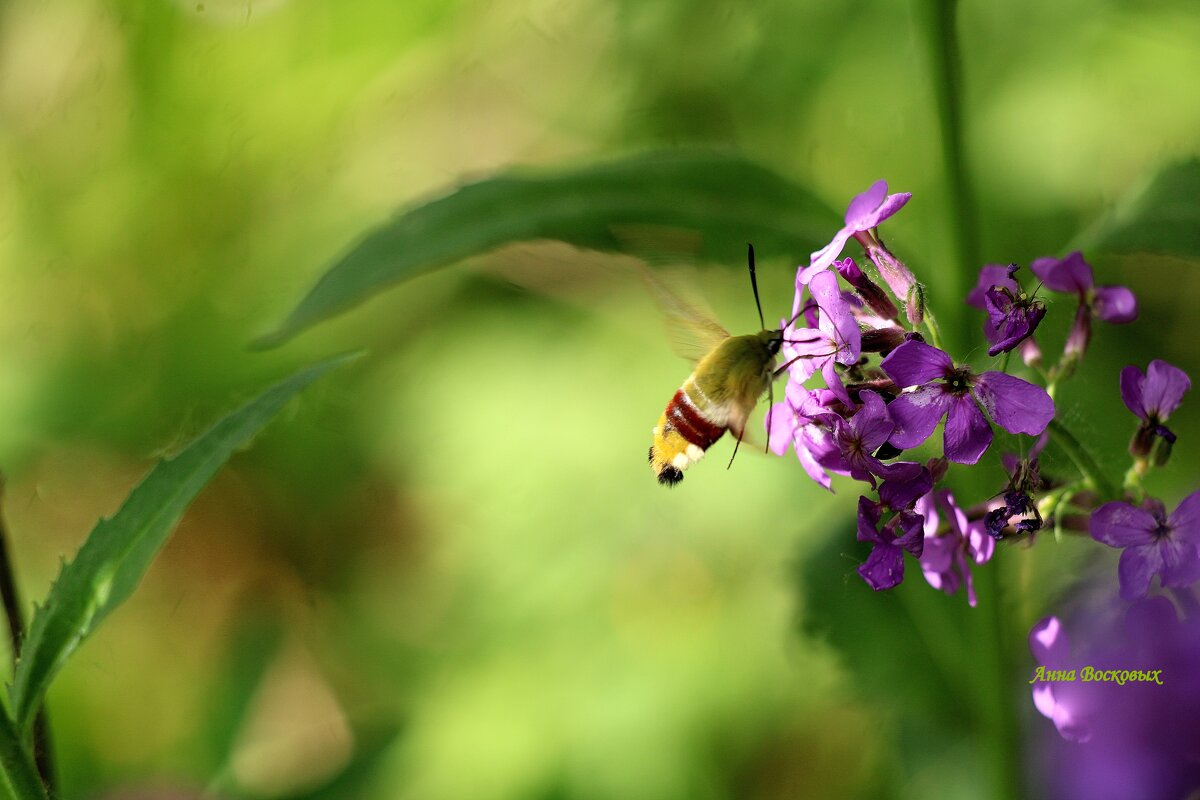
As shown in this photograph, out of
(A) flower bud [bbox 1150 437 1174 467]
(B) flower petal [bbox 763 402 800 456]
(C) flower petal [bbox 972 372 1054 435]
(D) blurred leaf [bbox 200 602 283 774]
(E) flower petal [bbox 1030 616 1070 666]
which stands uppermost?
(C) flower petal [bbox 972 372 1054 435]

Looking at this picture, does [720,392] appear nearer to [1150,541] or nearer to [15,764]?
[1150,541]

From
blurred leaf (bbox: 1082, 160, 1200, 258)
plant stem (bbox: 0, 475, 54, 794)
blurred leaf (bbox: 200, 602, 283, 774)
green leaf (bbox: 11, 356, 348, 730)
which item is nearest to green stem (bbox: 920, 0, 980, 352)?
blurred leaf (bbox: 1082, 160, 1200, 258)

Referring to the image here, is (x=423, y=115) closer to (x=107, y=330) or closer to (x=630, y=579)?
(x=107, y=330)

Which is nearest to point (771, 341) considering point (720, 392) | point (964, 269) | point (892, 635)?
point (720, 392)

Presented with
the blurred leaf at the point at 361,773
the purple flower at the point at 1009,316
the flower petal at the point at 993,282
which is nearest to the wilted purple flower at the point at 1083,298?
the flower petal at the point at 993,282

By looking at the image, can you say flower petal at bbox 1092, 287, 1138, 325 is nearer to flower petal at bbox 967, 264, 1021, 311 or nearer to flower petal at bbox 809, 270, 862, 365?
flower petal at bbox 967, 264, 1021, 311

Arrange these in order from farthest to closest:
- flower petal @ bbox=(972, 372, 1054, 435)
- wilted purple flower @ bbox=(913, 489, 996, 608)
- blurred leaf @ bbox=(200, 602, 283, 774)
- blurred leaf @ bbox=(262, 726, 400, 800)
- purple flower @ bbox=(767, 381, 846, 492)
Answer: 1. blurred leaf @ bbox=(200, 602, 283, 774)
2. blurred leaf @ bbox=(262, 726, 400, 800)
3. wilted purple flower @ bbox=(913, 489, 996, 608)
4. purple flower @ bbox=(767, 381, 846, 492)
5. flower petal @ bbox=(972, 372, 1054, 435)

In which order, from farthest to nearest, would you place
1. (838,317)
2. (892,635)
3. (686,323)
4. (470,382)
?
(470,382)
(892,635)
(686,323)
(838,317)
